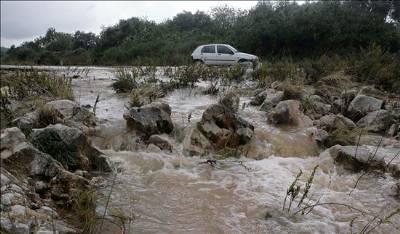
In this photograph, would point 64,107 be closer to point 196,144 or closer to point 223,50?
point 196,144

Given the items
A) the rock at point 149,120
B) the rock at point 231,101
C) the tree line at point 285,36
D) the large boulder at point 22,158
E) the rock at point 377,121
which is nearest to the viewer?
the large boulder at point 22,158

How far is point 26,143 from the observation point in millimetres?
3953

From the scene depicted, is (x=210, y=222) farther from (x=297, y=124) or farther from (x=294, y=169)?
(x=297, y=124)

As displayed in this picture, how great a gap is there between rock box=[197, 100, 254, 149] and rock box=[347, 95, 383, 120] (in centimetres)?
253

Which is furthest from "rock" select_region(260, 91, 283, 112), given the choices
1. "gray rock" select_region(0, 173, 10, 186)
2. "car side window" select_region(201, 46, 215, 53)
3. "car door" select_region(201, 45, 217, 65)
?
"car side window" select_region(201, 46, 215, 53)

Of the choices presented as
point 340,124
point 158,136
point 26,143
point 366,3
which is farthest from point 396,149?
point 366,3

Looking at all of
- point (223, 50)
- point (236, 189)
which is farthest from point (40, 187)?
point (223, 50)

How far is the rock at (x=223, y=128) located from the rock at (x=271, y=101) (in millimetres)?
1813

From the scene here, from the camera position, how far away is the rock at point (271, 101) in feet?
28.4

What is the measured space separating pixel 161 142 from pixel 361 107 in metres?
4.21

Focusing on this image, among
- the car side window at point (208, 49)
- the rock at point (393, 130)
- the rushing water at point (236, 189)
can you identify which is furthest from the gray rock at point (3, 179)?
the car side window at point (208, 49)

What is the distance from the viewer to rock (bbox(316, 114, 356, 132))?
24.3ft

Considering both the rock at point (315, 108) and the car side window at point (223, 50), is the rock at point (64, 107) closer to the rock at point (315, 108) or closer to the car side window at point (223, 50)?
the rock at point (315, 108)

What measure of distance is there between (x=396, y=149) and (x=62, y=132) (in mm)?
4979
